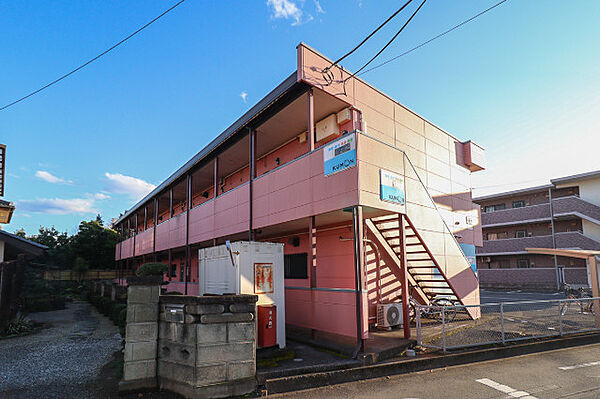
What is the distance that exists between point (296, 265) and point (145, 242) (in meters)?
15.2

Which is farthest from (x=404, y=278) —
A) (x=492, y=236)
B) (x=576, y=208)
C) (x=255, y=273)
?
(x=492, y=236)

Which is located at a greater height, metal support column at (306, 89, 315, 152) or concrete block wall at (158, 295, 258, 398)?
metal support column at (306, 89, 315, 152)

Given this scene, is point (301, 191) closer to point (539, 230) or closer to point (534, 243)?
point (534, 243)

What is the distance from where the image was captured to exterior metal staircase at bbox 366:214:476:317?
31.4ft

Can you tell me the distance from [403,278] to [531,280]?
1084 inches

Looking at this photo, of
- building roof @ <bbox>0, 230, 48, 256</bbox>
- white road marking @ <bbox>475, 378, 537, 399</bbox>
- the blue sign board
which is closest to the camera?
white road marking @ <bbox>475, 378, 537, 399</bbox>

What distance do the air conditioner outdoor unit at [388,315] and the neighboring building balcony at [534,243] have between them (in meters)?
22.7

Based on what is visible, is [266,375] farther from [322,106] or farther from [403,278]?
[322,106]

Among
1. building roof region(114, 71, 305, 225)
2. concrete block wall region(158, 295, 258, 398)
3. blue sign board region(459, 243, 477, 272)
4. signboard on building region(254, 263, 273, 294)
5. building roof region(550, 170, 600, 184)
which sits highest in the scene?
building roof region(550, 170, 600, 184)

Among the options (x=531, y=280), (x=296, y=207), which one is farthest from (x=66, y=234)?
(x=531, y=280)

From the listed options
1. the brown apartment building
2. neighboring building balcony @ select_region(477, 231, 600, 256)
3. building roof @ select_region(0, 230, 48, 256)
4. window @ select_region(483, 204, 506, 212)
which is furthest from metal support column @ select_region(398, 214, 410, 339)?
window @ select_region(483, 204, 506, 212)

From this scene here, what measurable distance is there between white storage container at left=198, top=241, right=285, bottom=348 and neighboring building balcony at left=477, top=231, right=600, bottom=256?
26.4 meters

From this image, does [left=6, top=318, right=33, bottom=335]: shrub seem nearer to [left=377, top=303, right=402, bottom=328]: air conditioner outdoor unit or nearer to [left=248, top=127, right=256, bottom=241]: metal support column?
[left=248, top=127, right=256, bottom=241]: metal support column

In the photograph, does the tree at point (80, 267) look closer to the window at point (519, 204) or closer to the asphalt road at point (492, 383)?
the asphalt road at point (492, 383)
